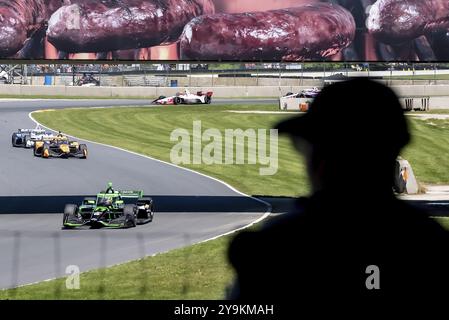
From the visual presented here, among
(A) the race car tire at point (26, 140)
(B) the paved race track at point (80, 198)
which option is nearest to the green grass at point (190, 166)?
(B) the paved race track at point (80, 198)

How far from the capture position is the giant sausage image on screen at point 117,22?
33.4 metres

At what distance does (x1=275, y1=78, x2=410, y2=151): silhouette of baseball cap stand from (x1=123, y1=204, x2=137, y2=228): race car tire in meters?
29.1

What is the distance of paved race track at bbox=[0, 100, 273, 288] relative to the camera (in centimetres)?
2627

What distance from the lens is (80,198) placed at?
135ft

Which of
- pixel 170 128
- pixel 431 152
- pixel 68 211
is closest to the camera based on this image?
pixel 68 211

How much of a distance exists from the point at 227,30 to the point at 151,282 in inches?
557

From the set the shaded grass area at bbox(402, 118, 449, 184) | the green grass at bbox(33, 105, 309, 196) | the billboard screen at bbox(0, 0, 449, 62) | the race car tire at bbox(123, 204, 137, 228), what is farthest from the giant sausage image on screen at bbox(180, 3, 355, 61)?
the shaded grass area at bbox(402, 118, 449, 184)

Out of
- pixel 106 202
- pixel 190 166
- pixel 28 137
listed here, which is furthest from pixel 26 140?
pixel 106 202

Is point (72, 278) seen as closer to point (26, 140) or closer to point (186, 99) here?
point (26, 140)

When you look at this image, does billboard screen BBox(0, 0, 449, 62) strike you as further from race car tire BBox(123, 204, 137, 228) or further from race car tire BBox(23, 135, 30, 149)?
race car tire BBox(23, 135, 30, 149)

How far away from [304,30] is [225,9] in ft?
8.51

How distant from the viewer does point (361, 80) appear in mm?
3371

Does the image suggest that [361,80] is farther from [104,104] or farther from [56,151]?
[104,104]
